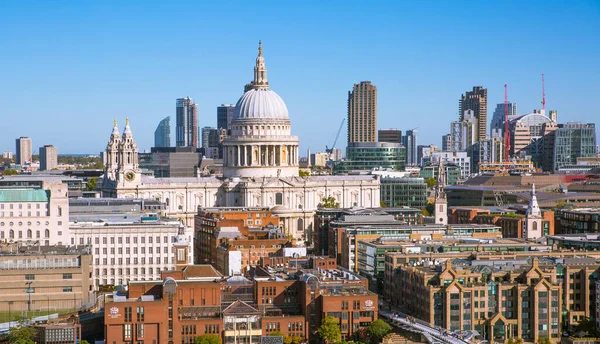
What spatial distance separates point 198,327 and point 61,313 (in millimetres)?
17827

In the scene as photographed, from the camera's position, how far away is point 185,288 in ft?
305

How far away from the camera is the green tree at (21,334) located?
8908cm

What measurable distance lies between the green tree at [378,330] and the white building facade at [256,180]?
238ft

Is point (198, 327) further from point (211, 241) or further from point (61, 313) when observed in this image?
point (211, 241)

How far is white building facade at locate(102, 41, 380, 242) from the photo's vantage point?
16838 cm

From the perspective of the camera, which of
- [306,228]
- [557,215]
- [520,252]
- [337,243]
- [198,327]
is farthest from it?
[306,228]

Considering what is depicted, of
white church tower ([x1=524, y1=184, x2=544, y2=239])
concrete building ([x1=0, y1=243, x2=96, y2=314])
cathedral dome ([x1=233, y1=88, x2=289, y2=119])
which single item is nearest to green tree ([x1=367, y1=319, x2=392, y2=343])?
concrete building ([x1=0, y1=243, x2=96, y2=314])

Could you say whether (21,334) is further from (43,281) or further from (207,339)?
(43,281)

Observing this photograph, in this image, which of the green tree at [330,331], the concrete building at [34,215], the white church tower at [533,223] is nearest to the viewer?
the green tree at [330,331]

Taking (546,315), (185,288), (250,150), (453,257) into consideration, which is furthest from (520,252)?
(250,150)

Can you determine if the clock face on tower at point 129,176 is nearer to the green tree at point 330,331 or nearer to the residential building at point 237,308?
the residential building at point 237,308

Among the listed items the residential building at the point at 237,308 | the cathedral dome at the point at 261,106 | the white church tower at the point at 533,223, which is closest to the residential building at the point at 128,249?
the residential building at the point at 237,308

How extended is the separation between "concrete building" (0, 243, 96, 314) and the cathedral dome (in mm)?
78146

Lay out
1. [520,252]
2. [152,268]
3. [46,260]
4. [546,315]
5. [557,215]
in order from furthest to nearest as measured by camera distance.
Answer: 1. [557,215]
2. [152,268]
3. [520,252]
4. [46,260]
5. [546,315]
